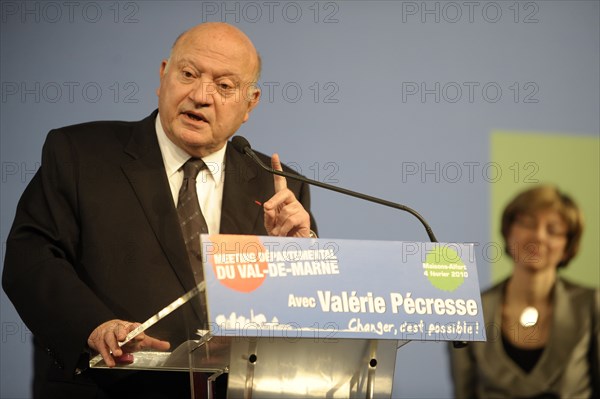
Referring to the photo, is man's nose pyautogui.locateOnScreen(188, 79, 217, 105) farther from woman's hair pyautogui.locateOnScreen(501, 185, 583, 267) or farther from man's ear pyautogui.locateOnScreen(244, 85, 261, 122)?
woman's hair pyautogui.locateOnScreen(501, 185, 583, 267)

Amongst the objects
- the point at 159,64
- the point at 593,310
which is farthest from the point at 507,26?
the point at 159,64

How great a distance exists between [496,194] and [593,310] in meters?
0.65

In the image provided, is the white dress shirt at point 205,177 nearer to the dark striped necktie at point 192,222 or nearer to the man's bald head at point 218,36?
the dark striped necktie at point 192,222

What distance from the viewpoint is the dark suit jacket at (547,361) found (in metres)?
3.23

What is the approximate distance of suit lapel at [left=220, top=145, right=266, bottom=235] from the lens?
8.61 ft

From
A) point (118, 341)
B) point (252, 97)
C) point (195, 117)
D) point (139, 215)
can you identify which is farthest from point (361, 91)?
point (118, 341)

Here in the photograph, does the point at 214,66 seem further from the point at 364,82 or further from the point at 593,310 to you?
the point at 593,310

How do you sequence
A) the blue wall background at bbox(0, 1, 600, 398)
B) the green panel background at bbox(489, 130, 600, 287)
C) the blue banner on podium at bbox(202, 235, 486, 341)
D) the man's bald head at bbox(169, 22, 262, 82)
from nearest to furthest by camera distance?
the blue banner on podium at bbox(202, 235, 486, 341)
the man's bald head at bbox(169, 22, 262, 82)
the blue wall background at bbox(0, 1, 600, 398)
the green panel background at bbox(489, 130, 600, 287)

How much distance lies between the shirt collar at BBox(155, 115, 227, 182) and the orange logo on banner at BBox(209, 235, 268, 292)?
3.16ft

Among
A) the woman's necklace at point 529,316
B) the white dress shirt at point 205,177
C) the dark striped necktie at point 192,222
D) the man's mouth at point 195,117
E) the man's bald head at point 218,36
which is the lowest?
the woman's necklace at point 529,316

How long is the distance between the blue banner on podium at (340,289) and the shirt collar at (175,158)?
96 cm

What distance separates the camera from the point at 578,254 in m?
3.37

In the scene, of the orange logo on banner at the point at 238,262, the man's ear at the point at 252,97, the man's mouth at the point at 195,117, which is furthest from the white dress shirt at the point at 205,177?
the orange logo on banner at the point at 238,262

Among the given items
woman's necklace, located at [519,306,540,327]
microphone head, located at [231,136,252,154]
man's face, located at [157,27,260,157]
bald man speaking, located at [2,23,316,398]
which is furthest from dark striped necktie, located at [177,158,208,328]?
woman's necklace, located at [519,306,540,327]
